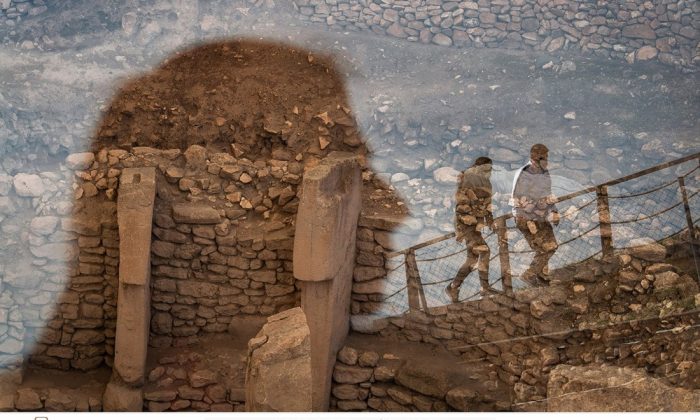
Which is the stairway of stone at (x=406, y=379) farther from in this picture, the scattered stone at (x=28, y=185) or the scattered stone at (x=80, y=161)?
the scattered stone at (x=28, y=185)

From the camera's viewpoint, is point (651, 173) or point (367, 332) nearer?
point (651, 173)

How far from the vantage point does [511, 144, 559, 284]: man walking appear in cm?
918

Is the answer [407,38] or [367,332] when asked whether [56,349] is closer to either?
[367,332]

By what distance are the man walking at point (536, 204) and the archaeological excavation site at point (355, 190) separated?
0.05 feet

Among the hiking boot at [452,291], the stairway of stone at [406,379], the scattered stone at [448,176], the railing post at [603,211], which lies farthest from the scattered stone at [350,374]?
the railing post at [603,211]

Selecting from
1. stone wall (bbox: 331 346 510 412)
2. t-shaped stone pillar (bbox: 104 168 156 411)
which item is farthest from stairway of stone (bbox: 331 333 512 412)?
t-shaped stone pillar (bbox: 104 168 156 411)

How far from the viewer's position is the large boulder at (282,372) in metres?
7.83

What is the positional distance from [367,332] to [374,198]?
932 mm

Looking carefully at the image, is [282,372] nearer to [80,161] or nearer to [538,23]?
[80,161]

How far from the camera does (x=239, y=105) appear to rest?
31.6 ft

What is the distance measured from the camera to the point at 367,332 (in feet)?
32.9

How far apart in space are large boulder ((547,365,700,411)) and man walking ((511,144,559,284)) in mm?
744

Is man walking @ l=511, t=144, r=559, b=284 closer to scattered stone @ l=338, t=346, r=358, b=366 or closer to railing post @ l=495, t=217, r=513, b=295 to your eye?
railing post @ l=495, t=217, r=513, b=295
